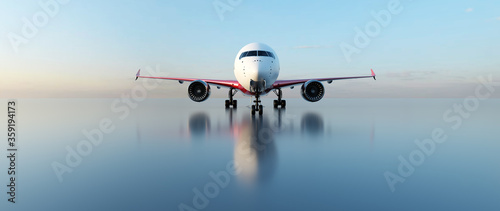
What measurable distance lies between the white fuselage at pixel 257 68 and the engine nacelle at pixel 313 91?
2048 millimetres

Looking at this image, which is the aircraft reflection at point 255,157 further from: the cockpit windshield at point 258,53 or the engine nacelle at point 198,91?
the engine nacelle at point 198,91

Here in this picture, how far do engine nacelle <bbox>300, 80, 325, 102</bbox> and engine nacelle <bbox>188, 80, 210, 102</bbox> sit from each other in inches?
213

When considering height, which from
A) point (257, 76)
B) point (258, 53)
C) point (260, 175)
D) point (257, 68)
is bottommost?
point (260, 175)

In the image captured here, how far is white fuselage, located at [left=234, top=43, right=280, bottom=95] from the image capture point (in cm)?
1257

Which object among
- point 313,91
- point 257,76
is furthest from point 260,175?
point 313,91

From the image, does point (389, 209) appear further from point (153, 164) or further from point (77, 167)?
point (77, 167)

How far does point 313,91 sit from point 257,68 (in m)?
4.40

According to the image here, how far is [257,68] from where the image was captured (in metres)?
12.5

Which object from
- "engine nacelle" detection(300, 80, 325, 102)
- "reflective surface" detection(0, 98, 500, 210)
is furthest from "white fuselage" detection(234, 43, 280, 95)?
"reflective surface" detection(0, 98, 500, 210)

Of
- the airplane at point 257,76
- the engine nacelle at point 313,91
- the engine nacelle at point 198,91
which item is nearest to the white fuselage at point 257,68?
the airplane at point 257,76

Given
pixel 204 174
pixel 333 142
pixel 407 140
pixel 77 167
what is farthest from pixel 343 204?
pixel 407 140

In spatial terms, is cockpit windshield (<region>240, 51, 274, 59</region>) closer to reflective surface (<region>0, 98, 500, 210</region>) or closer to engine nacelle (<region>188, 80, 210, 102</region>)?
engine nacelle (<region>188, 80, 210, 102</region>)

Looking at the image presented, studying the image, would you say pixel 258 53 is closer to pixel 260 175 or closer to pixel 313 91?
pixel 313 91

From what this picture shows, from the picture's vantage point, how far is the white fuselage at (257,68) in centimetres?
1257
